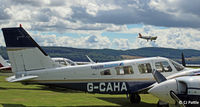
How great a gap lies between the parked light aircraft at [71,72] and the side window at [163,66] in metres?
0.13

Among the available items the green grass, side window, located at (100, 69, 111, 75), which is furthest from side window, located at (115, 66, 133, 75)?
the green grass

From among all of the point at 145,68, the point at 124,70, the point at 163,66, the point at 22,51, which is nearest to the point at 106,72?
the point at 124,70

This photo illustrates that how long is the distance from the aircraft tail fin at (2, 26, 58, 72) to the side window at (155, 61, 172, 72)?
633cm

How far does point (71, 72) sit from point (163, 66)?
5440 mm

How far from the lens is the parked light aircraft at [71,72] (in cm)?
1426

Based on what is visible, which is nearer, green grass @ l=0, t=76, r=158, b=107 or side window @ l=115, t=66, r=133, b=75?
side window @ l=115, t=66, r=133, b=75

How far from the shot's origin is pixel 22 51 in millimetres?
14328

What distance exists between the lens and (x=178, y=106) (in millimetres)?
9883

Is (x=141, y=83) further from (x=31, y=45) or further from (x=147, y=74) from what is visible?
(x=31, y=45)

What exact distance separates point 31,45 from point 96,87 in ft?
14.1

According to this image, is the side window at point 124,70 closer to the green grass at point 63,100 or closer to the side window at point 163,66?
the side window at point 163,66

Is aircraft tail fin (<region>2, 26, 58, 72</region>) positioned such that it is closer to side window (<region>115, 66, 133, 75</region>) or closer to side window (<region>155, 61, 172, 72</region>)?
side window (<region>115, 66, 133, 75</region>)

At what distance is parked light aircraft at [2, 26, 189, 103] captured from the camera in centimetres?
1426

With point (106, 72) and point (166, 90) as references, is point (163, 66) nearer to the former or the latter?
point (106, 72)
